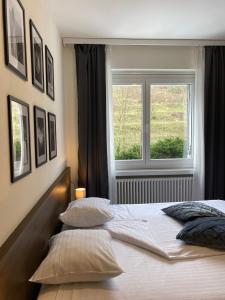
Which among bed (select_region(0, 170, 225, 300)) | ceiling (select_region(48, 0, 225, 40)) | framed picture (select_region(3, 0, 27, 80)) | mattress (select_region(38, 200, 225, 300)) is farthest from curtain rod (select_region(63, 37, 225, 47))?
mattress (select_region(38, 200, 225, 300))

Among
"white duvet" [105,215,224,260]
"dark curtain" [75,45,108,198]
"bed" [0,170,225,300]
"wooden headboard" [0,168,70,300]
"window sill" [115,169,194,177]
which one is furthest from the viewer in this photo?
"window sill" [115,169,194,177]

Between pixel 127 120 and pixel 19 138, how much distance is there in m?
2.50

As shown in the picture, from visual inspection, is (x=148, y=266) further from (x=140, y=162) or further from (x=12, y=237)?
(x=140, y=162)

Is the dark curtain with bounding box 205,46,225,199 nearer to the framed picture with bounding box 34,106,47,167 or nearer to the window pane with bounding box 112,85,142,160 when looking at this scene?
the window pane with bounding box 112,85,142,160

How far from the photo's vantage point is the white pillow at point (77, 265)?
1356mm

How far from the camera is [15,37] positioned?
1.31m

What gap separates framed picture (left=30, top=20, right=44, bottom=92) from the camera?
1.67m

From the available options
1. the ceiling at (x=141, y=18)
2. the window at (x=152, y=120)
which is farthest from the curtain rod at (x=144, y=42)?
the window at (x=152, y=120)

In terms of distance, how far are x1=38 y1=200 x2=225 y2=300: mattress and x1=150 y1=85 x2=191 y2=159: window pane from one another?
2138 millimetres

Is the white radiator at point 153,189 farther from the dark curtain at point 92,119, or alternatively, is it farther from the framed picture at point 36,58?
the framed picture at point 36,58

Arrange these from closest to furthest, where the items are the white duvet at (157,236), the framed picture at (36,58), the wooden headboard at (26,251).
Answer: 1. the wooden headboard at (26,251)
2. the framed picture at (36,58)
3. the white duvet at (157,236)

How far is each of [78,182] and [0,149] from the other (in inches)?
98.0

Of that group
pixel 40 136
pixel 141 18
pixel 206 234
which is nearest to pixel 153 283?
pixel 206 234

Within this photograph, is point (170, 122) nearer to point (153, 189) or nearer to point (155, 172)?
point (155, 172)
